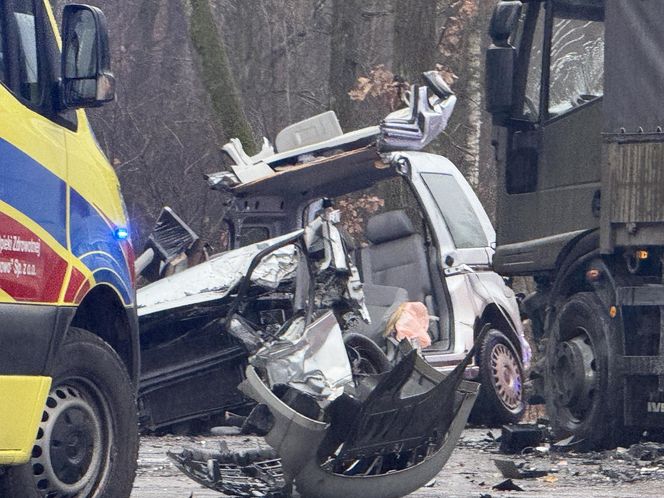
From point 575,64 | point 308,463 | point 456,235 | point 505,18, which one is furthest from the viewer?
point 456,235

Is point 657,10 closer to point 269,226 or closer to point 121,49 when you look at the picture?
point 269,226

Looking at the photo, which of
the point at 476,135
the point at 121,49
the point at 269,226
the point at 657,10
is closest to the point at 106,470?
the point at 657,10

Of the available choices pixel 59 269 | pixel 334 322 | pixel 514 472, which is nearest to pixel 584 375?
pixel 514 472

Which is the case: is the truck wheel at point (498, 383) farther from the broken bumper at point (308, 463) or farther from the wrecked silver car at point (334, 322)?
the broken bumper at point (308, 463)

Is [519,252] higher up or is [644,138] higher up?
[644,138]

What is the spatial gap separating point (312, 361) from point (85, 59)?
213 cm

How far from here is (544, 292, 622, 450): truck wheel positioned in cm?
976

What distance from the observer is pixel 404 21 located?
1931 centimetres

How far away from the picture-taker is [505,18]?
34.3ft

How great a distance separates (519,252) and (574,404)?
1522 mm

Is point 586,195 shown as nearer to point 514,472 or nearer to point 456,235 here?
point 514,472

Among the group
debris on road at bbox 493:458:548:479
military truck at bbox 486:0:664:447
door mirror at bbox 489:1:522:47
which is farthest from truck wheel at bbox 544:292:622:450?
door mirror at bbox 489:1:522:47

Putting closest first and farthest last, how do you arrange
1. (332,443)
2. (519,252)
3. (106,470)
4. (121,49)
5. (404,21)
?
1. (106,470)
2. (332,443)
3. (519,252)
4. (404,21)
5. (121,49)

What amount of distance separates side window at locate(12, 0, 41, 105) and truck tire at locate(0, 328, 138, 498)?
3.14 ft
